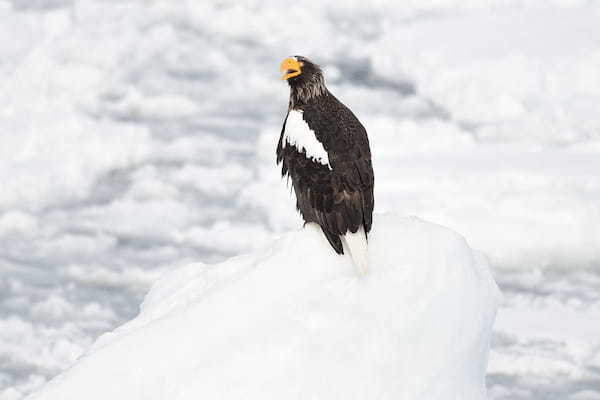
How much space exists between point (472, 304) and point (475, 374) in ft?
3.58

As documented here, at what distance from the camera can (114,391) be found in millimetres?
9992

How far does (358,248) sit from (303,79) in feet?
→ 10.1

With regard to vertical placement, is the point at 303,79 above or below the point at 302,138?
above

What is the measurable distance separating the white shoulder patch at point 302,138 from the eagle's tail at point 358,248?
110 cm

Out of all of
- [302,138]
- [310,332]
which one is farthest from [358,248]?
[302,138]

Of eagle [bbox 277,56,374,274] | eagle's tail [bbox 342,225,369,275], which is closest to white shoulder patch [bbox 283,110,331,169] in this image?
eagle [bbox 277,56,374,274]

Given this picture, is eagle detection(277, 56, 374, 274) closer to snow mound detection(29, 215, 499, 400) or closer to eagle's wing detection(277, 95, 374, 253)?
eagle's wing detection(277, 95, 374, 253)

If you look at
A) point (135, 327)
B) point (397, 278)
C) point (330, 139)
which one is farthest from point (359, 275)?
point (135, 327)

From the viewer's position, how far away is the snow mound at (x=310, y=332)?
10000 millimetres

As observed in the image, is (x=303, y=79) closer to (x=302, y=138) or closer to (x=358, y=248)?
(x=302, y=138)

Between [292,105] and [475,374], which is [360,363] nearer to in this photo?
Answer: [475,374]

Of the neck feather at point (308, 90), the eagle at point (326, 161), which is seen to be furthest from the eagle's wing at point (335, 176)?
the neck feather at point (308, 90)

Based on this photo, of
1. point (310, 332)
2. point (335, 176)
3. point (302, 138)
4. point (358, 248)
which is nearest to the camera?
point (310, 332)

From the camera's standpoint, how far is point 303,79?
12.9 meters
